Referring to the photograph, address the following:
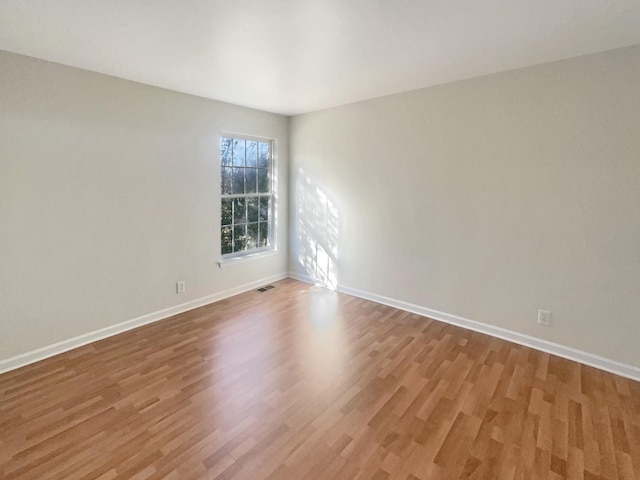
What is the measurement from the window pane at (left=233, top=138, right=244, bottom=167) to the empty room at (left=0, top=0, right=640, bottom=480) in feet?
0.13

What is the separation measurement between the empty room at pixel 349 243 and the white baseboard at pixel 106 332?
15 mm

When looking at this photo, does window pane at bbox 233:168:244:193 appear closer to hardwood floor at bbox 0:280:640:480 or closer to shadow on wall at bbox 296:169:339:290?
shadow on wall at bbox 296:169:339:290

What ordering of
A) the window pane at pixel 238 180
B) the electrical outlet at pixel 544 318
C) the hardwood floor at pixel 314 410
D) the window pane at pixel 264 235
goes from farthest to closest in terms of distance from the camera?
the window pane at pixel 264 235 → the window pane at pixel 238 180 → the electrical outlet at pixel 544 318 → the hardwood floor at pixel 314 410

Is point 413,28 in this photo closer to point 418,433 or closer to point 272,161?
point 418,433

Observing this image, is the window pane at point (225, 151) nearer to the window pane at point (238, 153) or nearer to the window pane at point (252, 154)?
the window pane at point (238, 153)

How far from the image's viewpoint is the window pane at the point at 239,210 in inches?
168

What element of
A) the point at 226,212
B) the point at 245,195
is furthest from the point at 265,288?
the point at 245,195

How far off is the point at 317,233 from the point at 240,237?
→ 1085mm

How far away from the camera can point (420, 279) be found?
362 centimetres

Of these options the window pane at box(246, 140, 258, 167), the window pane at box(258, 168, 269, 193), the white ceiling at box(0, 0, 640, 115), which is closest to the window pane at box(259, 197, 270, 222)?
the window pane at box(258, 168, 269, 193)

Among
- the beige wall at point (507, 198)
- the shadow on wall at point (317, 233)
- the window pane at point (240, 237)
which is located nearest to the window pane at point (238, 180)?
the window pane at point (240, 237)

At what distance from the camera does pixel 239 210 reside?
4340 mm

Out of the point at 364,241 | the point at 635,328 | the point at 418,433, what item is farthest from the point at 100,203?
the point at 635,328

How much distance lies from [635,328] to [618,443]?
3.54ft
